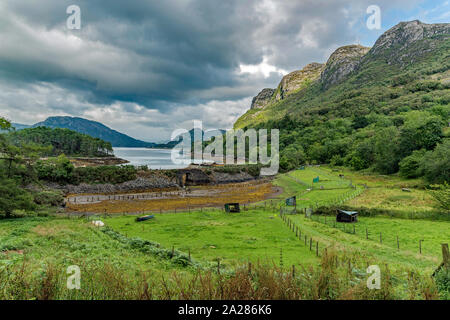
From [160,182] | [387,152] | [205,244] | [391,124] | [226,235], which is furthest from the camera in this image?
[391,124]

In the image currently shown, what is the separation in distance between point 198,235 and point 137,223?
10548mm

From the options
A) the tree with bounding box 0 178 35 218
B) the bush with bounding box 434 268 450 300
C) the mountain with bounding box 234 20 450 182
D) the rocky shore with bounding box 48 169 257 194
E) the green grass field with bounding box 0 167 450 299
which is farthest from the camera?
the mountain with bounding box 234 20 450 182

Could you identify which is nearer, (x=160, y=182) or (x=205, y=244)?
(x=205, y=244)

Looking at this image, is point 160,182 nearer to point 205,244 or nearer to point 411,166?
point 205,244

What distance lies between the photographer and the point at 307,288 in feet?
21.5

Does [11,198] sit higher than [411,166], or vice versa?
[411,166]

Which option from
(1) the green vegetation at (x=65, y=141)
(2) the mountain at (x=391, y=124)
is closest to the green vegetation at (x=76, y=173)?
(2) the mountain at (x=391, y=124)

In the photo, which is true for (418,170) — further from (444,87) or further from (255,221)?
(444,87)

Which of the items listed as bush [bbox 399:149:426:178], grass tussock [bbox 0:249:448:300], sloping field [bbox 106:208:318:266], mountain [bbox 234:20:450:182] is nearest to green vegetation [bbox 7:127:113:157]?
mountain [bbox 234:20:450:182]

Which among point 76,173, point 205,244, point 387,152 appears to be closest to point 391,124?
point 387,152

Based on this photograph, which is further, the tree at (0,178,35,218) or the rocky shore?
the rocky shore

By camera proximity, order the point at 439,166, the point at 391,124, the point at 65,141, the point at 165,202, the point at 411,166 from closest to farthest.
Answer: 1. the point at 439,166
2. the point at 165,202
3. the point at 411,166
4. the point at 391,124
5. the point at 65,141

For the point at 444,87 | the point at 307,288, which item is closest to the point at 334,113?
the point at 444,87

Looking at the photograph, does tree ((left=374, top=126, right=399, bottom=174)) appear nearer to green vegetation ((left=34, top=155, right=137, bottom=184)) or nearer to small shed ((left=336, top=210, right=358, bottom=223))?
small shed ((left=336, top=210, right=358, bottom=223))
